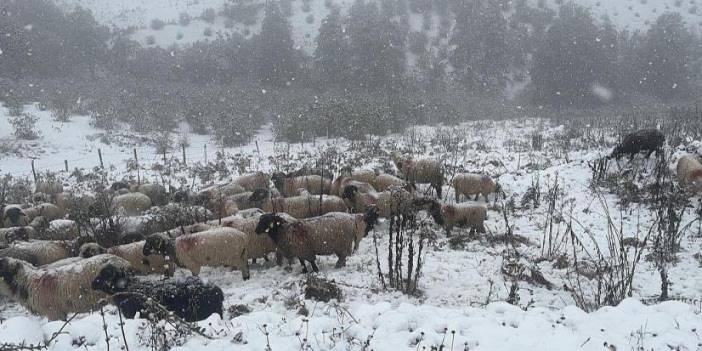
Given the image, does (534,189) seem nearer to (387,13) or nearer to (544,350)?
(544,350)

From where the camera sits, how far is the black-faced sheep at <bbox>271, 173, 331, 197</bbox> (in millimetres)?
11188

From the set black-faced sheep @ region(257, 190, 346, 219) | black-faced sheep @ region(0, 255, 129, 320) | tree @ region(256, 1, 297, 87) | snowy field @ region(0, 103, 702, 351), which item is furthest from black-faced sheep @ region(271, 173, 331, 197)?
tree @ region(256, 1, 297, 87)

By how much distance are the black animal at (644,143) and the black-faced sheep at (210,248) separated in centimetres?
931

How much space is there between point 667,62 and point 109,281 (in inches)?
1611

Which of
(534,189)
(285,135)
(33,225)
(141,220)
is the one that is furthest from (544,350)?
(285,135)

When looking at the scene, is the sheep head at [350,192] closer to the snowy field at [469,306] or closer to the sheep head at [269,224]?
the snowy field at [469,306]

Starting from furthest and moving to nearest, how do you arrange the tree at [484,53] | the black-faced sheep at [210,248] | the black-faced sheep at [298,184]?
the tree at [484,53] → the black-faced sheep at [298,184] → the black-faced sheep at [210,248]

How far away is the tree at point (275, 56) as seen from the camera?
33938 millimetres

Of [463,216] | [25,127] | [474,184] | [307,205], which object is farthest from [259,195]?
[25,127]

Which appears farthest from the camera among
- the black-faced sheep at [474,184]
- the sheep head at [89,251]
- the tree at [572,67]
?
the tree at [572,67]

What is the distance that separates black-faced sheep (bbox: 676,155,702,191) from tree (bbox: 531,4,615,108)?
25995 mm

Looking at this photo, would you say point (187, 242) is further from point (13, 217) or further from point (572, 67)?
point (572, 67)

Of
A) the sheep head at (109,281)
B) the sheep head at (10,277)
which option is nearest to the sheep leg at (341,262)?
the sheep head at (109,281)

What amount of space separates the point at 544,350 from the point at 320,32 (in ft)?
111
